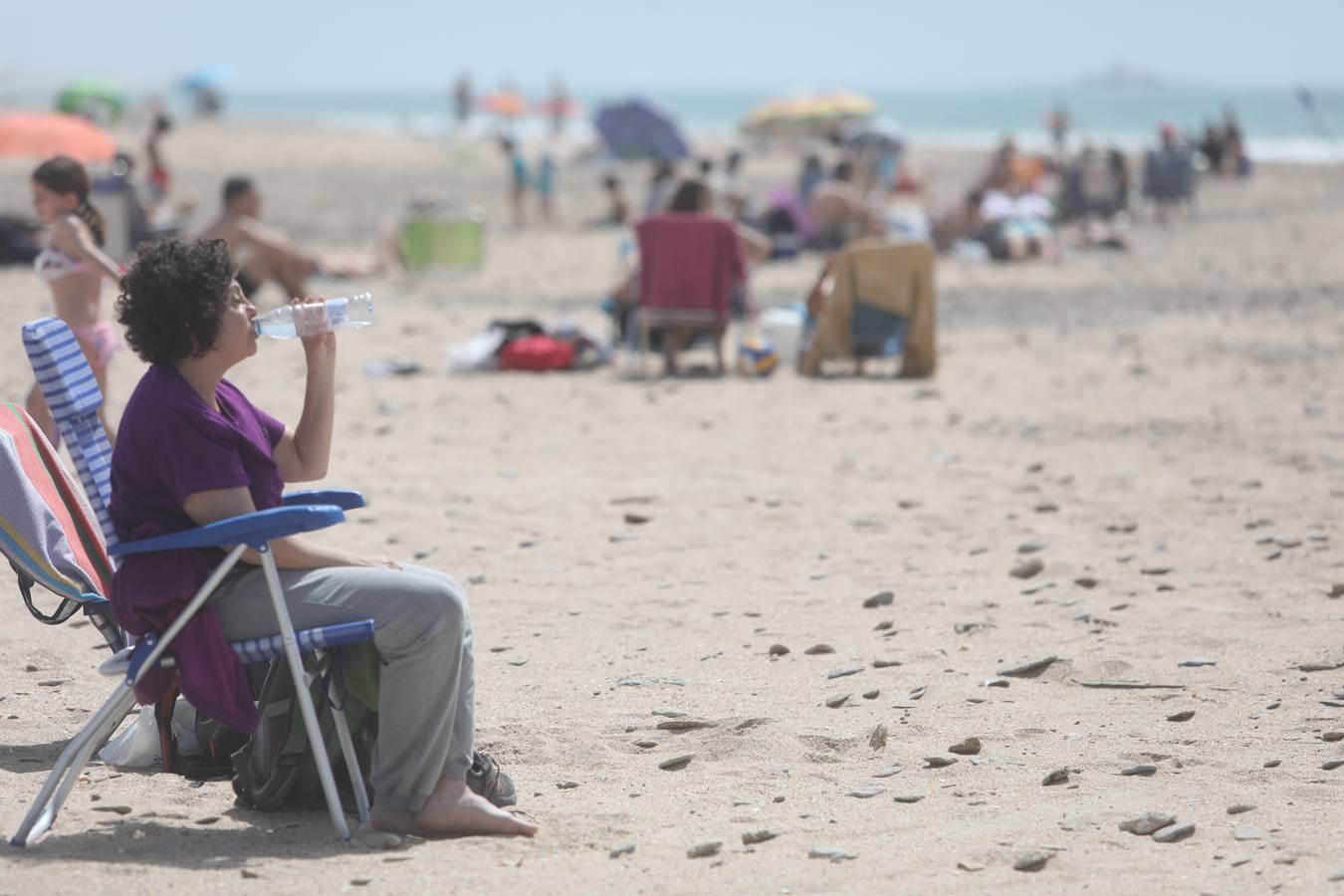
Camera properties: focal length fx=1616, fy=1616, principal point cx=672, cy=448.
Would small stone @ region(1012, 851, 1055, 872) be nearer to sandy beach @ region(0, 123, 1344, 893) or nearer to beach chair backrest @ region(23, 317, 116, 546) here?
sandy beach @ region(0, 123, 1344, 893)

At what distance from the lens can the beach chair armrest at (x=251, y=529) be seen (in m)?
3.02

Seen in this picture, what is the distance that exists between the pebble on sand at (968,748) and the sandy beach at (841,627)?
0.09 ft

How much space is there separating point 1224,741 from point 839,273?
20.3ft

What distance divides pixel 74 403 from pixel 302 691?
81cm

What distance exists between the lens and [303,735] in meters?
3.43

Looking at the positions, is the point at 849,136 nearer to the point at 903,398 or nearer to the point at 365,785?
the point at 903,398

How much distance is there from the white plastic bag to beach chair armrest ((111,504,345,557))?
837mm

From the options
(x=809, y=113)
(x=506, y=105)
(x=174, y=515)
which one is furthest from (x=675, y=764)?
(x=506, y=105)

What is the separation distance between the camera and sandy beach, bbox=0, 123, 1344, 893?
3230 millimetres

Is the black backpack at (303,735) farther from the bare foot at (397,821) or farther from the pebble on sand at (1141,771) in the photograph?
the pebble on sand at (1141,771)

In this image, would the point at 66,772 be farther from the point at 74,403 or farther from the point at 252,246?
the point at 252,246

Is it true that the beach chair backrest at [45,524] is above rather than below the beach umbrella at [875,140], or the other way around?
below

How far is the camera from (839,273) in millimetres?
9781

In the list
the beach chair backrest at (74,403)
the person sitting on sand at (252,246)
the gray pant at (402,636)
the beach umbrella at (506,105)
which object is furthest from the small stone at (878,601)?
the beach umbrella at (506,105)
